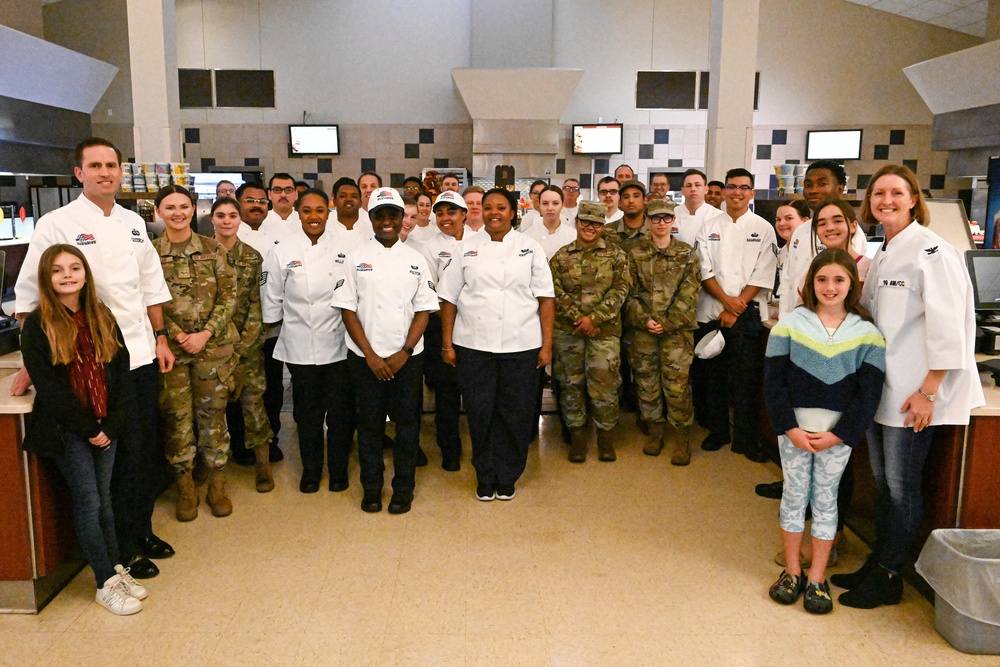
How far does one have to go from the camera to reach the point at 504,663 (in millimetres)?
2539

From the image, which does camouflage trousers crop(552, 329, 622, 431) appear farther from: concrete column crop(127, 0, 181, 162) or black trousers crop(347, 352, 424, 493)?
concrete column crop(127, 0, 181, 162)

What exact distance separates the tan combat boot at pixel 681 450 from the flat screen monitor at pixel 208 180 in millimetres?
7712

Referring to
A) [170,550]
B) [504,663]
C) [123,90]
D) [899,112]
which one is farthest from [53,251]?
[899,112]

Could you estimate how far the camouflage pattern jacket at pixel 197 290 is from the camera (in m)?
3.53

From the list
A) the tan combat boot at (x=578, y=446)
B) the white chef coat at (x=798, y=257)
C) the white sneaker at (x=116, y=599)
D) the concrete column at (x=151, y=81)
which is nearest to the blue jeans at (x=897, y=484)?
the white chef coat at (x=798, y=257)

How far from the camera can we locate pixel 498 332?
3.87 metres

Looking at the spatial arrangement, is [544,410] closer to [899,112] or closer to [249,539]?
[249,539]

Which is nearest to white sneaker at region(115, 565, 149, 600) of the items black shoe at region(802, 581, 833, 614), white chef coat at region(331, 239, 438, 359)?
white chef coat at region(331, 239, 438, 359)

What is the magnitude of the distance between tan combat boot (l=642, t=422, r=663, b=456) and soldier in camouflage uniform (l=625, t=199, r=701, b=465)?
10cm

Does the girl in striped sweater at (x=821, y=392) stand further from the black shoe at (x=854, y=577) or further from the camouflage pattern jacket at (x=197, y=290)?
the camouflage pattern jacket at (x=197, y=290)

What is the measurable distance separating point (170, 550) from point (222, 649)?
0.86 metres

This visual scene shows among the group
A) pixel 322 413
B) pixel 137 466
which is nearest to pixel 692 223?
pixel 322 413

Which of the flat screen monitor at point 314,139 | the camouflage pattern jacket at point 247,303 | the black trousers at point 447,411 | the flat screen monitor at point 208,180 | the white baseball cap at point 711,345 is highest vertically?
the flat screen monitor at point 314,139

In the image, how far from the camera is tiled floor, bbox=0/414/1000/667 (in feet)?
8.54
